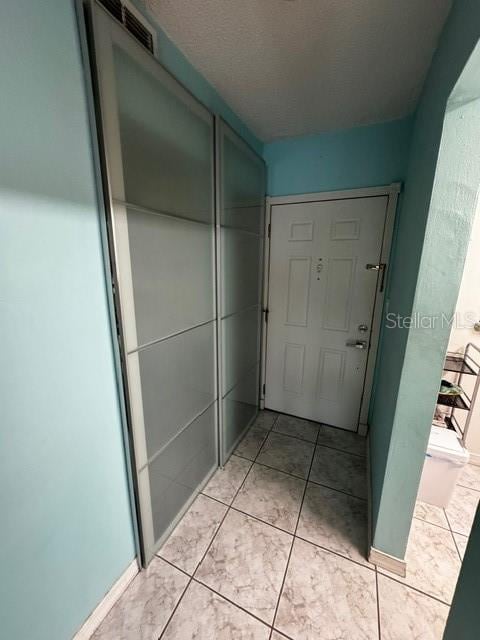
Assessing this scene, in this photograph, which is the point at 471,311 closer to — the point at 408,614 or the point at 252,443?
the point at 408,614

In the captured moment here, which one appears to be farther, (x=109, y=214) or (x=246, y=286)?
(x=246, y=286)

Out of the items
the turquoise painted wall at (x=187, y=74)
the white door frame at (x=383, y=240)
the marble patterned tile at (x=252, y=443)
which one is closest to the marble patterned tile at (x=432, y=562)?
the white door frame at (x=383, y=240)

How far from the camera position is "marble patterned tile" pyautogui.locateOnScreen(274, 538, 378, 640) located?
1.10 m

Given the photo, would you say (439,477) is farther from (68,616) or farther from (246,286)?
(68,616)

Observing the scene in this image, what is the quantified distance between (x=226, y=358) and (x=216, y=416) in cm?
42

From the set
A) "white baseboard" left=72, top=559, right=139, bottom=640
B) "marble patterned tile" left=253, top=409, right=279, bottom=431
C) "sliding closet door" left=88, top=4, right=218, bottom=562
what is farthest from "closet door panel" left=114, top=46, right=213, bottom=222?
"marble patterned tile" left=253, top=409, right=279, bottom=431

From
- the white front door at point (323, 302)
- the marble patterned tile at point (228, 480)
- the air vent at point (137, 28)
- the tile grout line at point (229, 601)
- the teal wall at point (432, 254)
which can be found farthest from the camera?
the white front door at point (323, 302)

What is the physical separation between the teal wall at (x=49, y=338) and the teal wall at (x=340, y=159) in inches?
69.0

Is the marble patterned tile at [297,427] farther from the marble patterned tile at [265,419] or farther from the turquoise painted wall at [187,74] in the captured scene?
the turquoise painted wall at [187,74]

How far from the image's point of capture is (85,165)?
0.88 meters

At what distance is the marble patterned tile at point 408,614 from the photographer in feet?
3.59

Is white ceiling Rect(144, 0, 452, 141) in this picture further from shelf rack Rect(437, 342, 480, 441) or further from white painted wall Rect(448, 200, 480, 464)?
shelf rack Rect(437, 342, 480, 441)

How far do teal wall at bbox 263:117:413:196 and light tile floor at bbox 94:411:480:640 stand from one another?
90.2 inches

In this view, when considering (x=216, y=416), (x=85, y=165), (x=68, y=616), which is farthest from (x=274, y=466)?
(x=85, y=165)
